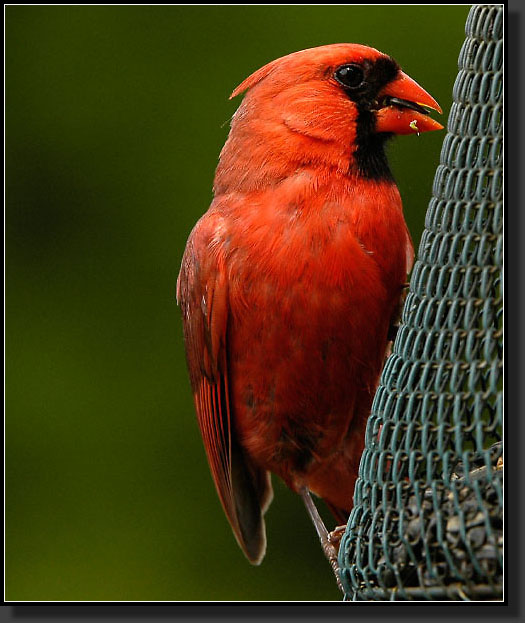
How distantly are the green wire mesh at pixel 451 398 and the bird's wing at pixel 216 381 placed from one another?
35.2 inches

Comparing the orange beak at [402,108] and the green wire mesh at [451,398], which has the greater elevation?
the orange beak at [402,108]

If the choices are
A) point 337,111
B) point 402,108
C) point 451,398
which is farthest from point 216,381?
point 451,398

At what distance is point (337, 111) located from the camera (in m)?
3.45

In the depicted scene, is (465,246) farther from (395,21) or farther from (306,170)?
(395,21)

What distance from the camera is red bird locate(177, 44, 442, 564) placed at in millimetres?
3289

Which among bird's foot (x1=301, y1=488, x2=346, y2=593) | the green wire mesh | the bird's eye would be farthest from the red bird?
the green wire mesh

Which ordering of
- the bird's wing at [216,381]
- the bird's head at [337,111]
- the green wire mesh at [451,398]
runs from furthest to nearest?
the bird's wing at [216,381]
the bird's head at [337,111]
the green wire mesh at [451,398]

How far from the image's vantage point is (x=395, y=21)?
4.94 m

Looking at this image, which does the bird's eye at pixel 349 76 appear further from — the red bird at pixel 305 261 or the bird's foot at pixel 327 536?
the bird's foot at pixel 327 536

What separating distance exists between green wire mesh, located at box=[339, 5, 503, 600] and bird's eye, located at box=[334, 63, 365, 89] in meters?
0.68

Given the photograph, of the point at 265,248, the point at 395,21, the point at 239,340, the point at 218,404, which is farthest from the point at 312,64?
the point at 395,21

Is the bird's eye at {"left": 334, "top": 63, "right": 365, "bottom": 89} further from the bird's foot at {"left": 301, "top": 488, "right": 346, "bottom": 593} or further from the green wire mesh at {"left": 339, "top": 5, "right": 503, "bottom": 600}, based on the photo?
the bird's foot at {"left": 301, "top": 488, "right": 346, "bottom": 593}

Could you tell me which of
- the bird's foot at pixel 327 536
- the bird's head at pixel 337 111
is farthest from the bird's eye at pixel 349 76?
the bird's foot at pixel 327 536

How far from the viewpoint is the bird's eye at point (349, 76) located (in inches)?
137
